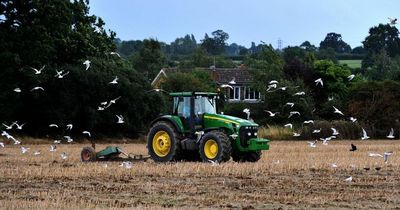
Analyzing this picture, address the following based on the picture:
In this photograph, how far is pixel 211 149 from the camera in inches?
997

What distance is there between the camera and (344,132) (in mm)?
52500

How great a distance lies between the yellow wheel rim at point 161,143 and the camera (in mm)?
26594

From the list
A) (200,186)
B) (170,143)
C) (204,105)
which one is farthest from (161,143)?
(200,186)

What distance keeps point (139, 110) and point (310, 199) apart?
3750cm

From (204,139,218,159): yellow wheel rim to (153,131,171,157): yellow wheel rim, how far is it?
5.17 feet

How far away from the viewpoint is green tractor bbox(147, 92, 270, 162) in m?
25.3

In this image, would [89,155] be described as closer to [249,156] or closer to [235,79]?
[249,156]

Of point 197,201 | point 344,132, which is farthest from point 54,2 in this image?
point 197,201

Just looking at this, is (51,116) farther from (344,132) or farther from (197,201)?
(197,201)

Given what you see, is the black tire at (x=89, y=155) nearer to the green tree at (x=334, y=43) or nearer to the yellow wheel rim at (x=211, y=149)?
the yellow wheel rim at (x=211, y=149)

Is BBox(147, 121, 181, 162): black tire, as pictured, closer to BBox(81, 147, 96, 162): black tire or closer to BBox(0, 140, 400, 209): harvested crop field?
BBox(0, 140, 400, 209): harvested crop field

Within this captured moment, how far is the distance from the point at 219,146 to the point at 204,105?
75.8 inches

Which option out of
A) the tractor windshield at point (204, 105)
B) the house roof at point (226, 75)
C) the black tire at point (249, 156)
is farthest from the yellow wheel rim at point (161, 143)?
the house roof at point (226, 75)

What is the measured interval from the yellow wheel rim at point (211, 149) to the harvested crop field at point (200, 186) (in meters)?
1.10
